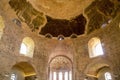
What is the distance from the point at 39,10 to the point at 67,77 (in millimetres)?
8164

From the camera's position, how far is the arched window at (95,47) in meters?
15.3

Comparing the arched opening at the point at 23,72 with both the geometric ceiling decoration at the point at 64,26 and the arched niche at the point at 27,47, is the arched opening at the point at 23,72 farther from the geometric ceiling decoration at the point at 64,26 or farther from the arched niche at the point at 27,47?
the geometric ceiling decoration at the point at 64,26

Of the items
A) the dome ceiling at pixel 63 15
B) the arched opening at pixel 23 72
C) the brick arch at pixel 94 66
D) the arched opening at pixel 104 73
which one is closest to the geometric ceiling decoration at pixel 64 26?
the dome ceiling at pixel 63 15

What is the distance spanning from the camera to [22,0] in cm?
1667

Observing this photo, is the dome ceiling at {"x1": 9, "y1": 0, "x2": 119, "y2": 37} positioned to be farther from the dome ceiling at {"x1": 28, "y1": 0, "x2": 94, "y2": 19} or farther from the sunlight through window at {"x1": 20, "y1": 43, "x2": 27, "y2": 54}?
the sunlight through window at {"x1": 20, "y1": 43, "x2": 27, "y2": 54}

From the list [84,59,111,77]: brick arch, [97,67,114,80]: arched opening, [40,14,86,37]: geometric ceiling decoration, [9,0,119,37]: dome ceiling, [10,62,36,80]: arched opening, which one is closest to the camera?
[84,59,111,77]: brick arch

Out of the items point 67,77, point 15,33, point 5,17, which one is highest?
point 5,17

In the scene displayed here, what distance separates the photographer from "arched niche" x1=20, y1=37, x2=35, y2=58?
15351 millimetres

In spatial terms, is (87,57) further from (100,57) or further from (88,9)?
(88,9)

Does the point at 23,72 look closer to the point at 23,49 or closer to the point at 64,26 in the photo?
the point at 23,49

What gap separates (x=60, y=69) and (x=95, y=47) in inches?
201

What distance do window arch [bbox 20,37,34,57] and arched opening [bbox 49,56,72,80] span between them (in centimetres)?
325

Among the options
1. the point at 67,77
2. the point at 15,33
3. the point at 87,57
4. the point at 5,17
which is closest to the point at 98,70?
the point at 87,57

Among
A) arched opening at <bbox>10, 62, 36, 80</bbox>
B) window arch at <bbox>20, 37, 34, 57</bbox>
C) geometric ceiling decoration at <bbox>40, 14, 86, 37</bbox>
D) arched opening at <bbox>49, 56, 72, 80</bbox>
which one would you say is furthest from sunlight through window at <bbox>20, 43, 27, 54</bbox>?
arched opening at <bbox>49, 56, 72, 80</bbox>
